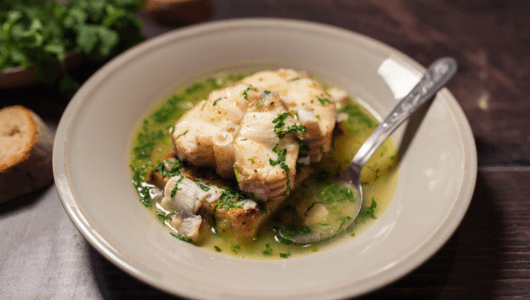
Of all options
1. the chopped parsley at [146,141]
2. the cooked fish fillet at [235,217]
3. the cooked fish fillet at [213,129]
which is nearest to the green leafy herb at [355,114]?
the cooked fish fillet at [213,129]

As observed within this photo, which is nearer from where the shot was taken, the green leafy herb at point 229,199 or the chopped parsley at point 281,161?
the chopped parsley at point 281,161

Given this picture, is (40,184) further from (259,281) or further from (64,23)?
(259,281)

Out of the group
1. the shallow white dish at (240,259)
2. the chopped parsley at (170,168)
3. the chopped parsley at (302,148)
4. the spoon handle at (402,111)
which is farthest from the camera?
the spoon handle at (402,111)

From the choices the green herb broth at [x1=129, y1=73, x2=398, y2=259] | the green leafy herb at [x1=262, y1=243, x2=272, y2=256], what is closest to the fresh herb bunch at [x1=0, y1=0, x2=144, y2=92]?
the green herb broth at [x1=129, y1=73, x2=398, y2=259]

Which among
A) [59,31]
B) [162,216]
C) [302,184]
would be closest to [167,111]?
[162,216]

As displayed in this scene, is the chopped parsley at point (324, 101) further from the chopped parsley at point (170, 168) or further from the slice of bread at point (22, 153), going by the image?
the slice of bread at point (22, 153)

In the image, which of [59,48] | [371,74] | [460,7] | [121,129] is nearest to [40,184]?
[121,129]

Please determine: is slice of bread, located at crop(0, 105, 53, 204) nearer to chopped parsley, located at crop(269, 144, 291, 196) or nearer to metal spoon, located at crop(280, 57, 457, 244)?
chopped parsley, located at crop(269, 144, 291, 196)
